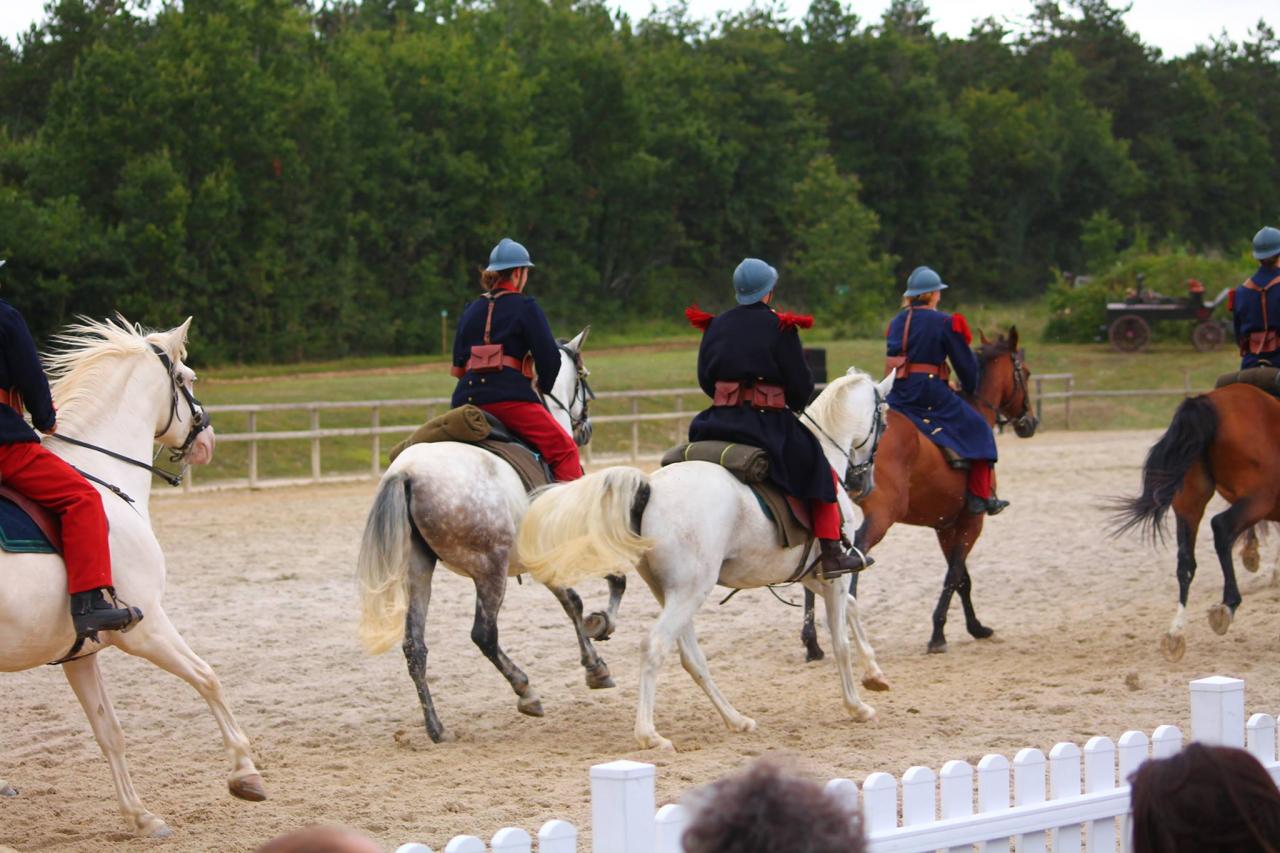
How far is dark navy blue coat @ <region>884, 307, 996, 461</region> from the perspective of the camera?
10258mm

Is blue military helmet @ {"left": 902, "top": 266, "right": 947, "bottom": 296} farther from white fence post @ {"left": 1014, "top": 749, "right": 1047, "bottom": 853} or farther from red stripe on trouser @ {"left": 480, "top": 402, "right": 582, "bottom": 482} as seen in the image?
white fence post @ {"left": 1014, "top": 749, "right": 1047, "bottom": 853}

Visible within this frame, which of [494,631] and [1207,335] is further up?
[1207,335]

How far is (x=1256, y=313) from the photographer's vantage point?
10.1 metres

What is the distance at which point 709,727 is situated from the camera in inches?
311

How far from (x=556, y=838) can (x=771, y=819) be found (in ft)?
4.21

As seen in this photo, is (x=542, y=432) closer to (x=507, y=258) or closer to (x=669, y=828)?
(x=507, y=258)

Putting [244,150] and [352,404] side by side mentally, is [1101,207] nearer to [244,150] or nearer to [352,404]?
[244,150]

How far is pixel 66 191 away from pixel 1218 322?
27870 mm

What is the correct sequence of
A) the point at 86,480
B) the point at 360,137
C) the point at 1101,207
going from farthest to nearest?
the point at 1101,207
the point at 360,137
the point at 86,480

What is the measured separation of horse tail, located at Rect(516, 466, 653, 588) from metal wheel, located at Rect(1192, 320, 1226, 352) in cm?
3280

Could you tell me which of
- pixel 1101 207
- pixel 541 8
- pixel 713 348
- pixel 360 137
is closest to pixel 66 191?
pixel 360 137

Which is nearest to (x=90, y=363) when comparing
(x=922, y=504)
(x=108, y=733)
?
(x=108, y=733)

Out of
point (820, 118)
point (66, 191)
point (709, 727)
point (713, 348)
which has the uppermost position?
point (820, 118)

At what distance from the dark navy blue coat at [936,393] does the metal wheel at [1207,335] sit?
28.9 meters
